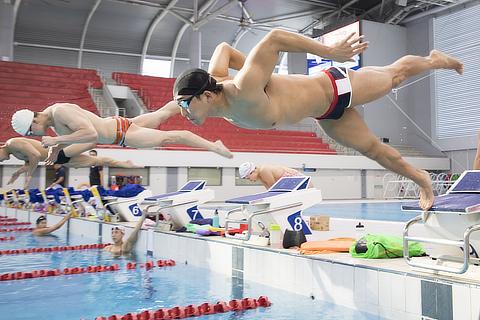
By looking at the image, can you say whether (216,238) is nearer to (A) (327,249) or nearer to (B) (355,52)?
(A) (327,249)

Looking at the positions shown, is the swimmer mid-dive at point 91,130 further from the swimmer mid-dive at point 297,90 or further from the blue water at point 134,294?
the swimmer mid-dive at point 297,90

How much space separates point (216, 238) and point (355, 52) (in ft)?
12.5

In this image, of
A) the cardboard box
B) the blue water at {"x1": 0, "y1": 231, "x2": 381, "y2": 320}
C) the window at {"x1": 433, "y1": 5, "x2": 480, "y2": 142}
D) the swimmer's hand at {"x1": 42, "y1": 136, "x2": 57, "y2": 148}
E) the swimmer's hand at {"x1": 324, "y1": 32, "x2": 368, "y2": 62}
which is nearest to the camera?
the swimmer's hand at {"x1": 324, "y1": 32, "x2": 368, "y2": 62}

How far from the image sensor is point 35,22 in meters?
23.4

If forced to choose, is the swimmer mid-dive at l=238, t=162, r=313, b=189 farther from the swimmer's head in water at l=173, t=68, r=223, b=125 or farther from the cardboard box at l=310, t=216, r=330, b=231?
the swimmer's head in water at l=173, t=68, r=223, b=125

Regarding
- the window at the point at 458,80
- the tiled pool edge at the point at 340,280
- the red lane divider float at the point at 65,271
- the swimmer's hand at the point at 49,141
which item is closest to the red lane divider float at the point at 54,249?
the red lane divider float at the point at 65,271

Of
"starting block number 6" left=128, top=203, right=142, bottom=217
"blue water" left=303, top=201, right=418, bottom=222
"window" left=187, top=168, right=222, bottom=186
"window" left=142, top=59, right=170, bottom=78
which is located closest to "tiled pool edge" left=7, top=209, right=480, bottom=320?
"starting block number 6" left=128, top=203, right=142, bottom=217

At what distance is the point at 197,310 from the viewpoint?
3.90 m

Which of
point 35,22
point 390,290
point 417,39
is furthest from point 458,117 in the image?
point 35,22

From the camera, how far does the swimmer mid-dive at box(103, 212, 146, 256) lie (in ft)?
23.4

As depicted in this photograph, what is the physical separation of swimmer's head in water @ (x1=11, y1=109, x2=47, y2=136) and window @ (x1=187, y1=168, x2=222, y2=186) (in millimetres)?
12325

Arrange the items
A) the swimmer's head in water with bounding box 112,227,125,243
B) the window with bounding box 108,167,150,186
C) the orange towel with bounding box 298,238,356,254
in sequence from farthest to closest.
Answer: the window with bounding box 108,167,150,186 → the swimmer's head in water with bounding box 112,227,125,243 → the orange towel with bounding box 298,238,356,254

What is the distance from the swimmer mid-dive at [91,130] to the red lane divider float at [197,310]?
7.04ft

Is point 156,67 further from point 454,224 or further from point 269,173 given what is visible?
point 454,224
